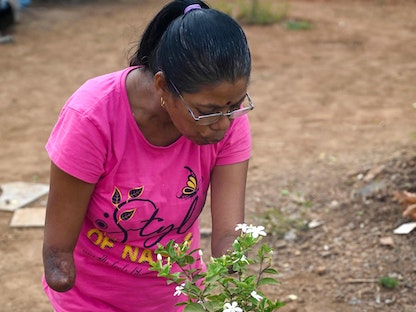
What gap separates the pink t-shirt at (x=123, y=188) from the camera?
2.35m

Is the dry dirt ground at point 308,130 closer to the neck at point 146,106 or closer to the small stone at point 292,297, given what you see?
the small stone at point 292,297

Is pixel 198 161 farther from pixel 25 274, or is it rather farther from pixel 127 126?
pixel 25 274

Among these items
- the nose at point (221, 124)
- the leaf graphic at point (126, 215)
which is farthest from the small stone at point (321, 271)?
the nose at point (221, 124)

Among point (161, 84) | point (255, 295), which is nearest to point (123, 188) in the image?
point (161, 84)

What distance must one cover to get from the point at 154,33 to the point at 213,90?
37 centimetres

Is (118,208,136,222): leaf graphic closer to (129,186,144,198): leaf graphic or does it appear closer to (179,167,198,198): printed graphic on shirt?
(129,186,144,198): leaf graphic

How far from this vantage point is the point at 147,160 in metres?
2.48

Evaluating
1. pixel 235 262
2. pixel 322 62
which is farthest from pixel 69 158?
pixel 322 62

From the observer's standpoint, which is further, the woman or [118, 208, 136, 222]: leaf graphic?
[118, 208, 136, 222]: leaf graphic

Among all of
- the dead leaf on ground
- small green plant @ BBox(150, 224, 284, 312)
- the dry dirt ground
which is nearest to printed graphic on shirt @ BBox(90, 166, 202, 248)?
small green plant @ BBox(150, 224, 284, 312)

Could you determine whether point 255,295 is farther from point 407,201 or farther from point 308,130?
point 308,130

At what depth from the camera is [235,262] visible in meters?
2.01

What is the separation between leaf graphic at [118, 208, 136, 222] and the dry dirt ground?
689 mm

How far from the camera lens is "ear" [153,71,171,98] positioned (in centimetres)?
229
